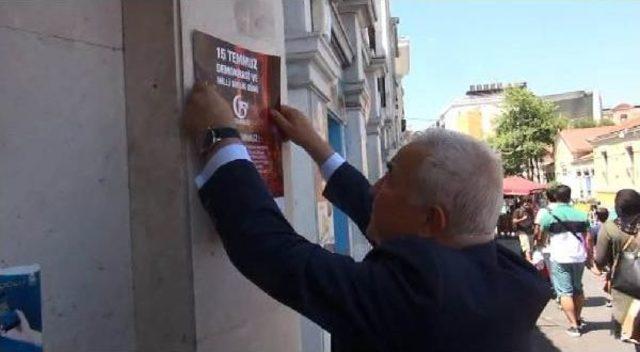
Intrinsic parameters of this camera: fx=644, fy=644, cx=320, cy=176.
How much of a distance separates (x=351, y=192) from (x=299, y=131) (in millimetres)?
337

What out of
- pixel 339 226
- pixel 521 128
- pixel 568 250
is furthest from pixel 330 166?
pixel 521 128

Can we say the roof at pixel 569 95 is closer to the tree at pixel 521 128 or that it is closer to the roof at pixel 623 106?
the roof at pixel 623 106

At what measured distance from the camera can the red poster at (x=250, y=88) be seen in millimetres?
2002

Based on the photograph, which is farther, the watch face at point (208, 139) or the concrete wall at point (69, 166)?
the watch face at point (208, 139)

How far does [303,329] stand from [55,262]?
8.77ft

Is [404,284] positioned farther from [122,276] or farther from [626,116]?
[626,116]

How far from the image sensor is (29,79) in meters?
1.67

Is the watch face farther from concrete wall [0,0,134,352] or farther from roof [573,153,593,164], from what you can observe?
roof [573,153,593,164]

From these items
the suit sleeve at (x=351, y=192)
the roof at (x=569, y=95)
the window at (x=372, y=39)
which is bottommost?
the suit sleeve at (x=351, y=192)

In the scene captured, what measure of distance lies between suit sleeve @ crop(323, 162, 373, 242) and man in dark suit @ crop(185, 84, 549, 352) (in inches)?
26.0

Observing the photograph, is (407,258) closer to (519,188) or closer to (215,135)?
(215,135)

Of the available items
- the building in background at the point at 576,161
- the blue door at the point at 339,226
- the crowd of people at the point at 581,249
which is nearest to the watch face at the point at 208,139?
the crowd of people at the point at 581,249

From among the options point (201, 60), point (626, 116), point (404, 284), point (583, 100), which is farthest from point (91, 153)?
point (583, 100)

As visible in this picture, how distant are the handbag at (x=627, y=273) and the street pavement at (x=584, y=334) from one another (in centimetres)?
247
